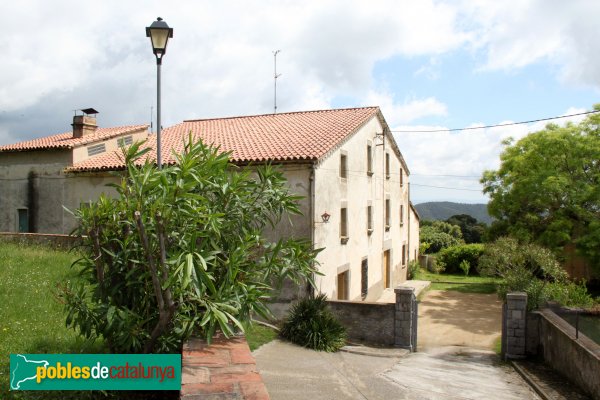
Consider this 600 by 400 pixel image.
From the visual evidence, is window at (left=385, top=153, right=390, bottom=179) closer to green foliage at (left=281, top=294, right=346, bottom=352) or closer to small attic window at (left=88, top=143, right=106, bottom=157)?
green foliage at (left=281, top=294, right=346, bottom=352)

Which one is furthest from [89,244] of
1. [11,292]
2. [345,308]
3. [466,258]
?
[466,258]

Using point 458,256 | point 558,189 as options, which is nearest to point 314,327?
point 558,189

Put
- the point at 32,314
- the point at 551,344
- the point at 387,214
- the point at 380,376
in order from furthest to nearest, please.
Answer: the point at 387,214 → the point at 551,344 → the point at 380,376 → the point at 32,314

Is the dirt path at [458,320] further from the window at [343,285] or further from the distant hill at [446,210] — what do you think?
the distant hill at [446,210]

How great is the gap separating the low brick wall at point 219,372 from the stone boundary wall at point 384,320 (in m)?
8.12

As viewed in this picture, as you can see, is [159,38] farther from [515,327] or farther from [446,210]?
[446,210]

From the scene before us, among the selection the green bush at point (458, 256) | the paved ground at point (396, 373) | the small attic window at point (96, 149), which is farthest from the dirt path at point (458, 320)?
the small attic window at point (96, 149)

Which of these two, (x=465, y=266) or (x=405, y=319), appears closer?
(x=405, y=319)

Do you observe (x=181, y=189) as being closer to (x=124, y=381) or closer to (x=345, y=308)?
(x=124, y=381)

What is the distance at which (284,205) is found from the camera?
7.79 meters

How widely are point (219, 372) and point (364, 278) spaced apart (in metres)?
15.0

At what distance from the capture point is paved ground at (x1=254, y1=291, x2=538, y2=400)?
8.70 meters

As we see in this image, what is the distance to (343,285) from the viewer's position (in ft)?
55.4

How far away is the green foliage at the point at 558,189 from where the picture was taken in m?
19.0
